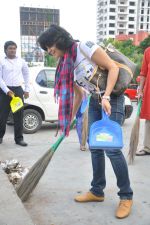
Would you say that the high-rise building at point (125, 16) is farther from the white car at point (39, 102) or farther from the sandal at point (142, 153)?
the sandal at point (142, 153)

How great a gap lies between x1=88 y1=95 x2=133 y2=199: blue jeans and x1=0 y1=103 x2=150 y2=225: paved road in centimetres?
20

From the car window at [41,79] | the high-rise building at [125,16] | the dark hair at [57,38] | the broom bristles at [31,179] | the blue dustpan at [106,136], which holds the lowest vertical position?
the broom bristles at [31,179]

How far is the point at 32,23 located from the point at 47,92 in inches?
2578

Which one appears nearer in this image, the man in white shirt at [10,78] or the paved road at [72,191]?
the paved road at [72,191]

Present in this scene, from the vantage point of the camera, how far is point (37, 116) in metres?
7.48

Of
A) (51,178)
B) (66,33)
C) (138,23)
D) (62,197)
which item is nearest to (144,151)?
(51,178)

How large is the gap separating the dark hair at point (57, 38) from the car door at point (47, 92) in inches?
180

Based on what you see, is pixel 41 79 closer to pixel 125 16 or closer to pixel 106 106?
pixel 106 106

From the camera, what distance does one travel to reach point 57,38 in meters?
2.89

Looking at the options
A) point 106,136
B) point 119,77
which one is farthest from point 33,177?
point 119,77

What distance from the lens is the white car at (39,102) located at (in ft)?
24.4

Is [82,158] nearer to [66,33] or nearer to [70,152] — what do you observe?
[70,152]

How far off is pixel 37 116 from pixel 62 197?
4005 millimetres

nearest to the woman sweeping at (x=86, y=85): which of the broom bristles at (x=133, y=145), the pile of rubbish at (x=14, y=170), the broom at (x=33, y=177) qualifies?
the broom at (x=33, y=177)
